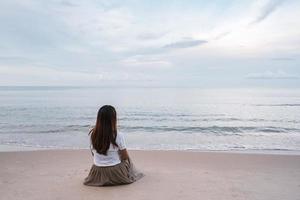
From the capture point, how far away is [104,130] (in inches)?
202

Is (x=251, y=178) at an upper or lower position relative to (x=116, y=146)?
lower

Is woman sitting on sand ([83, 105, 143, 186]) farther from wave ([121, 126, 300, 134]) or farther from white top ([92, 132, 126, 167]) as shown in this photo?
wave ([121, 126, 300, 134])

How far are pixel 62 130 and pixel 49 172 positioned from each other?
1023 centimetres

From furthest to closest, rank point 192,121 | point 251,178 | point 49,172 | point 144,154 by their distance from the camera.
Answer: point 192,121
point 144,154
point 49,172
point 251,178

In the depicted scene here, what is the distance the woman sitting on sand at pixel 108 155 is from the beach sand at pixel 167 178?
157 millimetres

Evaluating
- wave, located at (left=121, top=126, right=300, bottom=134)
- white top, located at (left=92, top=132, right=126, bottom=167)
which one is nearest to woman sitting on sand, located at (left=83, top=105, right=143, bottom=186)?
white top, located at (left=92, top=132, right=126, bottom=167)

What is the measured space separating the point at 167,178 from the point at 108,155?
3.88ft

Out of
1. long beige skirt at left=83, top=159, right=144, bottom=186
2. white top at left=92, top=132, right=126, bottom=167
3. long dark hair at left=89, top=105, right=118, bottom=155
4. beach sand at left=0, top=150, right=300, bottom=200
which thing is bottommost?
beach sand at left=0, top=150, right=300, bottom=200

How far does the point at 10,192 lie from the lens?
5031 mm

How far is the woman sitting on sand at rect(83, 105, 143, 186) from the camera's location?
5133 mm

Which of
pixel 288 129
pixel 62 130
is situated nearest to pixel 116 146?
pixel 62 130

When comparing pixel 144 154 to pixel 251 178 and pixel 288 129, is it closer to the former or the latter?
pixel 251 178

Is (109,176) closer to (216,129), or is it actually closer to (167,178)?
(167,178)

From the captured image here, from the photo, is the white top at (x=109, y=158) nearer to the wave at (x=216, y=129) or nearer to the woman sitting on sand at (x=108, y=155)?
the woman sitting on sand at (x=108, y=155)
